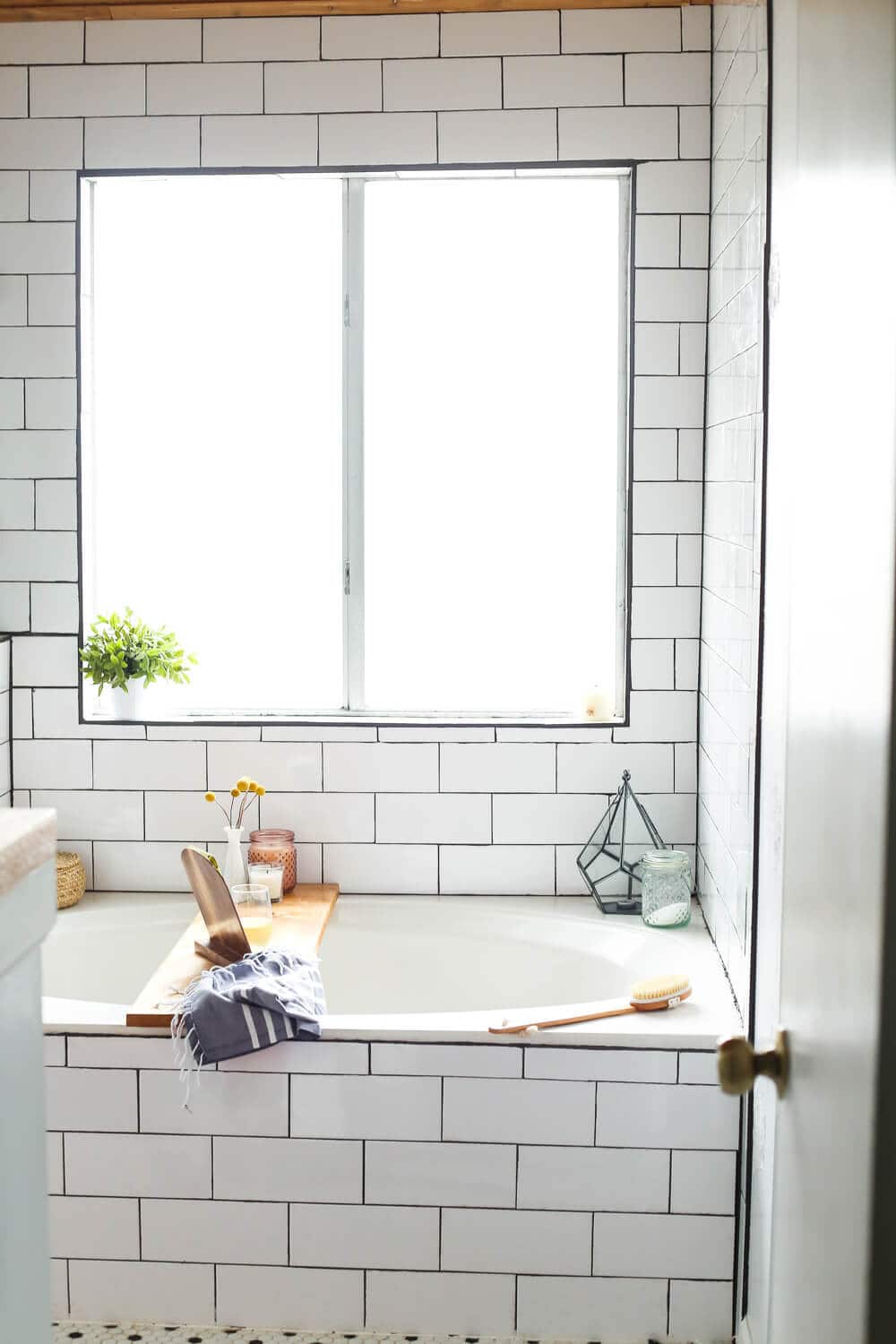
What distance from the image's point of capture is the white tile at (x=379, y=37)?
3.20 m

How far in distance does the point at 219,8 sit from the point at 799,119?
2.46m

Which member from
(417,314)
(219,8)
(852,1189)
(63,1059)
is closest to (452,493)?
(417,314)

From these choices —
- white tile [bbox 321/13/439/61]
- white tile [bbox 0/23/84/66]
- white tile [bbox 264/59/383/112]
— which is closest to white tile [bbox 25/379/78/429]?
white tile [bbox 0/23/84/66]

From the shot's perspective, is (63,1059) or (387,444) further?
(387,444)

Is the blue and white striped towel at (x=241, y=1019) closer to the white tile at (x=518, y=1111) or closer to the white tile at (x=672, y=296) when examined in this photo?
the white tile at (x=518, y=1111)

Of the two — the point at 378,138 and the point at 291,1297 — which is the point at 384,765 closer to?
the point at 291,1297

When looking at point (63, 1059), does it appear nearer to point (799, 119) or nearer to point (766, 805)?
point (766, 805)

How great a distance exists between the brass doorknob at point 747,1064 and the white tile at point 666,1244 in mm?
1496

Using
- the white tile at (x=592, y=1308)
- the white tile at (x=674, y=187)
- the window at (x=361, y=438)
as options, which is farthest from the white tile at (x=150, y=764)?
the white tile at (x=674, y=187)

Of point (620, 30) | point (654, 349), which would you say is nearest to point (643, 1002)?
point (654, 349)

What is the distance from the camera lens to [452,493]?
3.43 m

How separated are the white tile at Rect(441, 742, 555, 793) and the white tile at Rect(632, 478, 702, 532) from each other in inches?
23.9

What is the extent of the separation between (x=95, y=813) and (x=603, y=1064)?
1542mm

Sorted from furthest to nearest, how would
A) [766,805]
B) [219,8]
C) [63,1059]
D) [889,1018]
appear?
[219,8]
[63,1059]
[766,805]
[889,1018]
